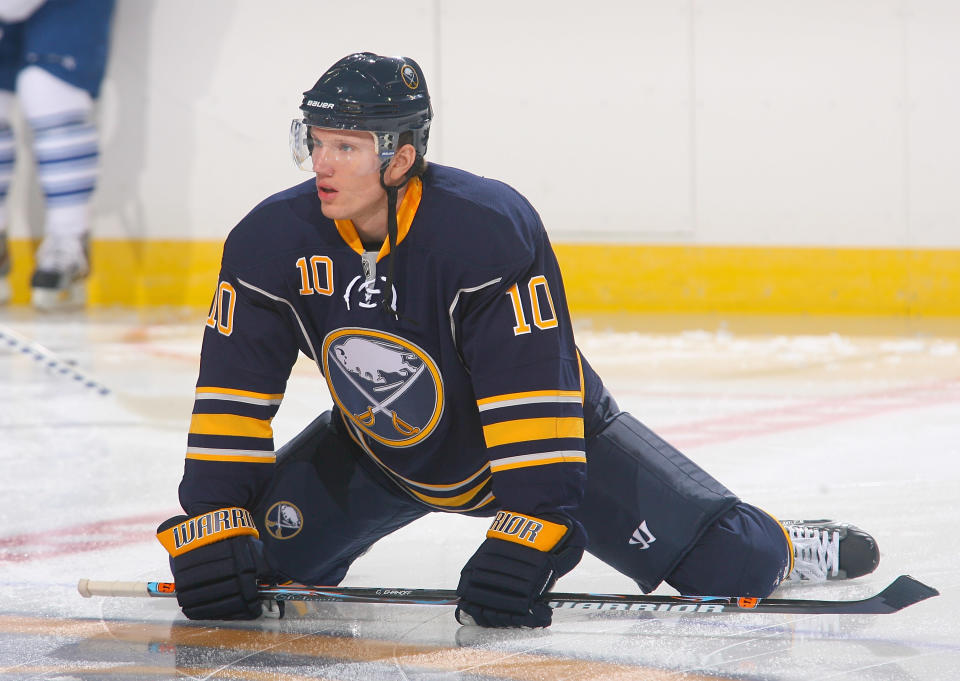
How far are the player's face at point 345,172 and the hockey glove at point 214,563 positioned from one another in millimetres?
431

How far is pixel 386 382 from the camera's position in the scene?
1791mm

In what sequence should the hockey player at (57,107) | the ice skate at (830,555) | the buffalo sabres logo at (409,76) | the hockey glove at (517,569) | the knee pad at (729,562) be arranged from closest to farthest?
1. the hockey glove at (517,569)
2. the buffalo sabres logo at (409,76)
3. the knee pad at (729,562)
4. the ice skate at (830,555)
5. the hockey player at (57,107)

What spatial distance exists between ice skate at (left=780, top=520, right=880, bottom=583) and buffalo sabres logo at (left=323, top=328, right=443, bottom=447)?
615mm

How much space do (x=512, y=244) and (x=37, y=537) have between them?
3.65 ft

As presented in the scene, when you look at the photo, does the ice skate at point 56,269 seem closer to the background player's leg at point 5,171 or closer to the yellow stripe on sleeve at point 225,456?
the background player's leg at point 5,171

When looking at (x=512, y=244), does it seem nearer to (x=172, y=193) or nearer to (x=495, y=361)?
(x=495, y=361)

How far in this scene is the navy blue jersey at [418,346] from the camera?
1.69 meters

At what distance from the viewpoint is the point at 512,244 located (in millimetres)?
1700

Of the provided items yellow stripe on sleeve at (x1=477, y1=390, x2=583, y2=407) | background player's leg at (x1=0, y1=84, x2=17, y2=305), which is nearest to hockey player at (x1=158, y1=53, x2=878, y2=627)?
yellow stripe on sleeve at (x1=477, y1=390, x2=583, y2=407)

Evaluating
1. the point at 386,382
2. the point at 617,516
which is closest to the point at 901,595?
the point at 617,516

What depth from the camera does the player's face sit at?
1705 mm

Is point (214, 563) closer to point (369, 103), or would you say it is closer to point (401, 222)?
point (401, 222)

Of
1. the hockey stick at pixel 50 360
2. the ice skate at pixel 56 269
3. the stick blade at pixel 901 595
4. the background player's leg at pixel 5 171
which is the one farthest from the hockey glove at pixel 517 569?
the background player's leg at pixel 5 171

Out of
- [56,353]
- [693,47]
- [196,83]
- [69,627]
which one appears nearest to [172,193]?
[196,83]
